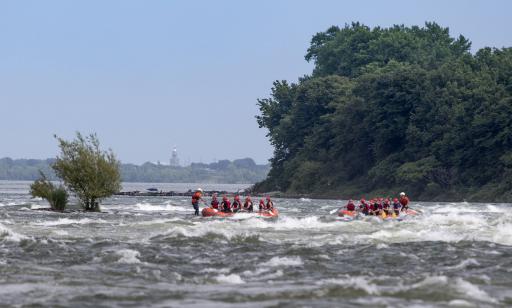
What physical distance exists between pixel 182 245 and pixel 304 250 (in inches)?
171

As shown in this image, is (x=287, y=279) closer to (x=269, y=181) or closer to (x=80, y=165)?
(x=80, y=165)

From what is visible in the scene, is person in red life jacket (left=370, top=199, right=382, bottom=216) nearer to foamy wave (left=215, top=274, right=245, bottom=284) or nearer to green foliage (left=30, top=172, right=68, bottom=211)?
green foliage (left=30, top=172, right=68, bottom=211)

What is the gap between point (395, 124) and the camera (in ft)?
392

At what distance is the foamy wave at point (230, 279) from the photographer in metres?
24.6

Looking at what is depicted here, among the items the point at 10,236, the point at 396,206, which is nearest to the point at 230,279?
the point at 10,236

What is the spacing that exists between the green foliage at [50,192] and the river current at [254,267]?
17094 mm

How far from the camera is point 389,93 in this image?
118 meters

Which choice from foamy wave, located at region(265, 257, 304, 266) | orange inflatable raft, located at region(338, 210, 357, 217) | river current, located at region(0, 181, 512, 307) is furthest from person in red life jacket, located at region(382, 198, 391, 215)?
foamy wave, located at region(265, 257, 304, 266)

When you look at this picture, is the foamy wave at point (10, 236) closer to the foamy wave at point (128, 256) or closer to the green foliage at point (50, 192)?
the foamy wave at point (128, 256)

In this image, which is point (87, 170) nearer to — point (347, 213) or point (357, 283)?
point (347, 213)

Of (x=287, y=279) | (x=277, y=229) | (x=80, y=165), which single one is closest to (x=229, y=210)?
(x=80, y=165)

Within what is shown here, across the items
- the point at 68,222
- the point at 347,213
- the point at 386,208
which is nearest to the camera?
the point at 68,222

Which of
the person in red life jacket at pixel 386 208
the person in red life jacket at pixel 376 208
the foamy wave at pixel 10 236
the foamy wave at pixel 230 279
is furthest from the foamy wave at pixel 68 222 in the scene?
the foamy wave at pixel 230 279

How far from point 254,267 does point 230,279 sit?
2773 millimetres
